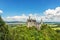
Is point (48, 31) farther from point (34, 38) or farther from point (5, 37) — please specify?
point (5, 37)

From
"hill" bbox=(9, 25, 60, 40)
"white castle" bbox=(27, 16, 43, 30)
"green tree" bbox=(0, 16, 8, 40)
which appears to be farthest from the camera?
"white castle" bbox=(27, 16, 43, 30)

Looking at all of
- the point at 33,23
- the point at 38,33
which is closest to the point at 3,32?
the point at 38,33

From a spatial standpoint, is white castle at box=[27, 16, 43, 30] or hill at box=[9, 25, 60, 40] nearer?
hill at box=[9, 25, 60, 40]

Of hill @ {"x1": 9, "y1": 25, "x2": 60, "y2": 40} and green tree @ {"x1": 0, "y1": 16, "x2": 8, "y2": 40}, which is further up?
green tree @ {"x1": 0, "y1": 16, "x2": 8, "y2": 40}

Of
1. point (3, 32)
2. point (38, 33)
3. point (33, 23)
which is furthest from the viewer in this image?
point (33, 23)

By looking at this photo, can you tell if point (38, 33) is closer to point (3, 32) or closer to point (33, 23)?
point (33, 23)

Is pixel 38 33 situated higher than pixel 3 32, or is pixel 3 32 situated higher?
pixel 3 32

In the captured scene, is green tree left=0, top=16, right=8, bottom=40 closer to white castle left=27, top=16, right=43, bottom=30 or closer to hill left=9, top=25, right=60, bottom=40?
hill left=9, top=25, right=60, bottom=40

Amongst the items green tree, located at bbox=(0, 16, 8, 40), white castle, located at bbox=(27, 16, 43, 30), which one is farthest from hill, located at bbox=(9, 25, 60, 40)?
green tree, located at bbox=(0, 16, 8, 40)

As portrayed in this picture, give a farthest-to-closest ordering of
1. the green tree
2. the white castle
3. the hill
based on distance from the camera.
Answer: the white castle, the hill, the green tree

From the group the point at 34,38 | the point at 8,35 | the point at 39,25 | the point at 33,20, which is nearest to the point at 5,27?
the point at 8,35

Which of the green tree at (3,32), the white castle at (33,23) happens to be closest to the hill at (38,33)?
the white castle at (33,23)
